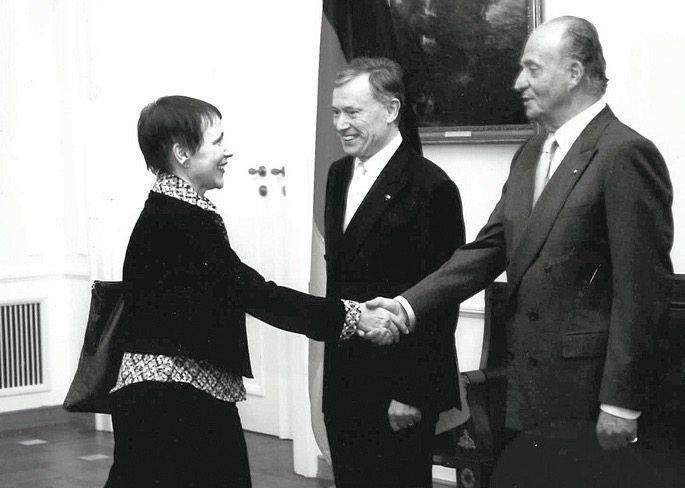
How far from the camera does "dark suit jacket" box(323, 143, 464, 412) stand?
3.23 meters

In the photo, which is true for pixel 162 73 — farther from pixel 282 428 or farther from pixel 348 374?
pixel 348 374

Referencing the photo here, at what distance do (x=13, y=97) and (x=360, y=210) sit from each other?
4167mm

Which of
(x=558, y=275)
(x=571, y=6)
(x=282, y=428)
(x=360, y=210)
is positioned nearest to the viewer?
(x=558, y=275)

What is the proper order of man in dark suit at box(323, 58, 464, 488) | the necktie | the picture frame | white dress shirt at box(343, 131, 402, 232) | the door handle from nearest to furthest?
the necktie, man in dark suit at box(323, 58, 464, 488), white dress shirt at box(343, 131, 402, 232), the picture frame, the door handle

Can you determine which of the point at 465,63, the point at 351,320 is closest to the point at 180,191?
the point at 351,320

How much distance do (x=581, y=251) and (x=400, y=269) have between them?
1.91ft

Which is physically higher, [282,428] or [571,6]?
[571,6]

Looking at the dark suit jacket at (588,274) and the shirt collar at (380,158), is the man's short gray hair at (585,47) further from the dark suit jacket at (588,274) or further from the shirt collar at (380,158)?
the shirt collar at (380,158)

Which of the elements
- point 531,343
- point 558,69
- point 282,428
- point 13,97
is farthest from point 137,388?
point 13,97

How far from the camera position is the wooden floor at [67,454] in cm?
553

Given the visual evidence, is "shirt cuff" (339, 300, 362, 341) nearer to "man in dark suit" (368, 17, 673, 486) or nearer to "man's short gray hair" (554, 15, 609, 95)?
"man in dark suit" (368, 17, 673, 486)

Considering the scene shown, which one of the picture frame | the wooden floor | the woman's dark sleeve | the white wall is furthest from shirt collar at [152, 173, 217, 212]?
the white wall

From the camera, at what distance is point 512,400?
120 inches

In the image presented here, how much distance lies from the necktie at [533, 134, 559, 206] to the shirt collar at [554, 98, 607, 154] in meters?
0.05
